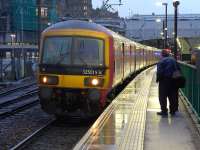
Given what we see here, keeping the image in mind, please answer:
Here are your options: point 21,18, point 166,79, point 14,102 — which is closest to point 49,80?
point 166,79

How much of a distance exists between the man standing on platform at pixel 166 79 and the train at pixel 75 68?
2994mm

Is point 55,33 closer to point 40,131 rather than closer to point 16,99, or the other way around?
point 40,131

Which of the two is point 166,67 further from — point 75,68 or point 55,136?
point 75,68

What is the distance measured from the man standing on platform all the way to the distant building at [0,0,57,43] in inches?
3527

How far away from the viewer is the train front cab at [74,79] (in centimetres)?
1694

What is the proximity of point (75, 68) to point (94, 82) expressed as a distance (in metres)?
0.70

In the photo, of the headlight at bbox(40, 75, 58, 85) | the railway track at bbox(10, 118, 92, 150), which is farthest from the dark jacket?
the headlight at bbox(40, 75, 58, 85)

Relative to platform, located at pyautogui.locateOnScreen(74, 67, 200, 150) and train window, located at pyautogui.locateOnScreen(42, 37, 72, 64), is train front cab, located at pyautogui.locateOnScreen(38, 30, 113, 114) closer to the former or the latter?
train window, located at pyautogui.locateOnScreen(42, 37, 72, 64)

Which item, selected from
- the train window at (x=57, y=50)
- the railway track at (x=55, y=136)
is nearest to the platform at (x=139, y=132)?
the railway track at (x=55, y=136)

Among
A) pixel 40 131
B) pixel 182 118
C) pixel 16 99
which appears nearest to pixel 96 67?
pixel 40 131

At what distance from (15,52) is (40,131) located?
3398 cm

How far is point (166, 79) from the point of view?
14.1 m

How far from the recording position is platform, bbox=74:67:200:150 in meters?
10.1

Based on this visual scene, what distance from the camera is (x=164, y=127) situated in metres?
12.4
